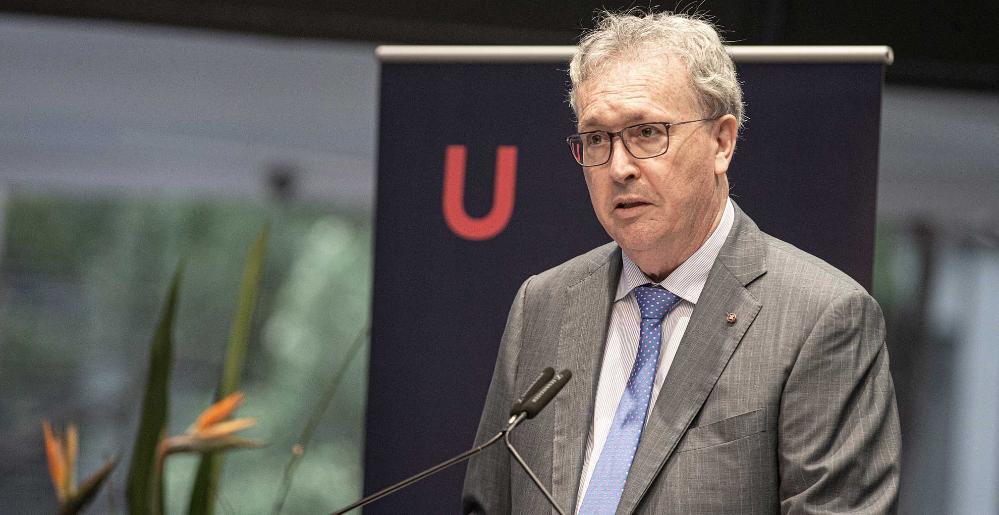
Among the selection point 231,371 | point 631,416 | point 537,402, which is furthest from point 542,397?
point 231,371

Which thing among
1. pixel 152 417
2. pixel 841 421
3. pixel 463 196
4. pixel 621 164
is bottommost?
pixel 152 417

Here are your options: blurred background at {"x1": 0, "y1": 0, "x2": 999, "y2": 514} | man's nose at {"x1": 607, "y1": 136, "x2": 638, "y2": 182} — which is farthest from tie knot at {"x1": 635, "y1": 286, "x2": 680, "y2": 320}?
blurred background at {"x1": 0, "y1": 0, "x2": 999, "y2": 514}

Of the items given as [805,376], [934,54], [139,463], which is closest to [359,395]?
[139,463]

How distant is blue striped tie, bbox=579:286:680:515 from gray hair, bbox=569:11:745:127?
1.18 feet

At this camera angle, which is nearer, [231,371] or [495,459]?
[495,459]

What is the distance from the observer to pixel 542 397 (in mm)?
1688

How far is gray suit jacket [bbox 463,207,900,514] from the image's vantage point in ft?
5.53

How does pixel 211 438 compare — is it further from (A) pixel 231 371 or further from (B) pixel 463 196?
(B) pixel 463 196

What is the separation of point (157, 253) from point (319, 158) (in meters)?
0.73

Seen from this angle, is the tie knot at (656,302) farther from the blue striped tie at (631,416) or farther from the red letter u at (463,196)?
the red letter u at (463,196)

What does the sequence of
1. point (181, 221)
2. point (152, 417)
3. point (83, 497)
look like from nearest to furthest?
point (83, 497), point (152, 417), point (181, 221)

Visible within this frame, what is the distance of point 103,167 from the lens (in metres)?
4.23

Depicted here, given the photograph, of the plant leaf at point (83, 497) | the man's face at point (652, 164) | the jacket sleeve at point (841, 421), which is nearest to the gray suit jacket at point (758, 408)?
the jacket sleeve at point (841, 421)

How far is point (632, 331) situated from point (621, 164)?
0.31 meters
